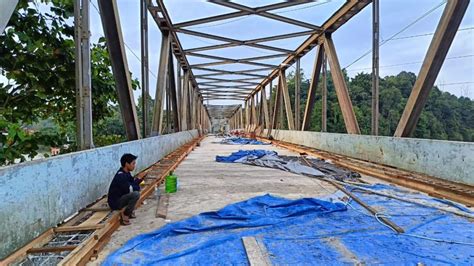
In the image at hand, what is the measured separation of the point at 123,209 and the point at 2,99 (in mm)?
2656

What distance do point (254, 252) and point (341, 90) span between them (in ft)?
32.1

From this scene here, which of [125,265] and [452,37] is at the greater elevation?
[452,37]

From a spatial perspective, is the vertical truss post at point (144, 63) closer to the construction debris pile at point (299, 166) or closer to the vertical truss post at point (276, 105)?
the construction debris pile at point (299, 166)

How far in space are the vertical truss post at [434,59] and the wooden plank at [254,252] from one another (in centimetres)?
593

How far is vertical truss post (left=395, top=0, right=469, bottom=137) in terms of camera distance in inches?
257

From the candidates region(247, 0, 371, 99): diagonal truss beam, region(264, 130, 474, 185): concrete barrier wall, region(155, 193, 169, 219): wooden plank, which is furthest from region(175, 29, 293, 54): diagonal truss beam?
region(155, 193, 169, 219): wooden plank

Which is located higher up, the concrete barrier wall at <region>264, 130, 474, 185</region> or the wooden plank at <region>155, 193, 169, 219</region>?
the concrete barrier wall at <region>264, 130, 474, 185</region>

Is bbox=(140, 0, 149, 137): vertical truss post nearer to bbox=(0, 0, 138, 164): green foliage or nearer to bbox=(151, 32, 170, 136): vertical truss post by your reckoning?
bbox=(151, 32, 170, 136): vertical truss post

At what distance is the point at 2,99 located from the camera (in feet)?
16.3

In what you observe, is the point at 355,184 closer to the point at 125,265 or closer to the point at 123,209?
the point at 123,209

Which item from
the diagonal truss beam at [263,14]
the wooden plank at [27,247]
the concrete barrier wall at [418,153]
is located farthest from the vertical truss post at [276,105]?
the wooden plank at [27,247]

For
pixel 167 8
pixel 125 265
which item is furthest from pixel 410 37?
pixel 125 265

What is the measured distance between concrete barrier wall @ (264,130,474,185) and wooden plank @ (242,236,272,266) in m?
4.39

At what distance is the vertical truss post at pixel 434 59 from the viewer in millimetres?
6520
